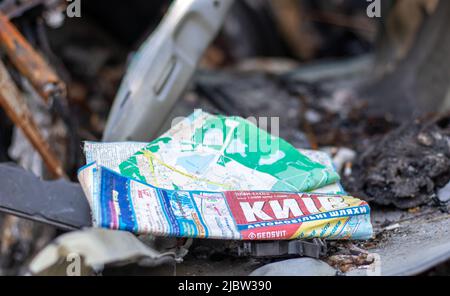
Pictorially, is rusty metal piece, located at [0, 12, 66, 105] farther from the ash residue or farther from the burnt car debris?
the ash residue

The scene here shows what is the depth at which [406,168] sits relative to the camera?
2043 millimetres

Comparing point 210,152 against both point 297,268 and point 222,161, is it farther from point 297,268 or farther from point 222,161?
point 297,268

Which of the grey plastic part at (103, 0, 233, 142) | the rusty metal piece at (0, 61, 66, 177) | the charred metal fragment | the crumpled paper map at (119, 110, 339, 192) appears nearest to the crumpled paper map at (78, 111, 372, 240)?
the crumpled paper map at (119, 110, 339, 192)

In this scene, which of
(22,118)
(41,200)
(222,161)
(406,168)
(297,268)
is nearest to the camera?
(297,268)

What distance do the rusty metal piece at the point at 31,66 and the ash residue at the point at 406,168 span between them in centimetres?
123

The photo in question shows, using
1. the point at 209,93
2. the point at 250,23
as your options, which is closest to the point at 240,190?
the point at 209,93

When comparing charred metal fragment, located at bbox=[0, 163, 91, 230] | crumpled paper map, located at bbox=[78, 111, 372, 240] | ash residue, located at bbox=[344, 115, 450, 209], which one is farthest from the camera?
ash residue, located at bbox=[344, 115, 450, 209]

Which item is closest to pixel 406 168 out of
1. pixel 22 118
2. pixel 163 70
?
pixel 163 70

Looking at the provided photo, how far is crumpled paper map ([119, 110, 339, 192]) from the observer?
1800 millimetres

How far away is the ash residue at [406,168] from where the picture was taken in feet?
6.55

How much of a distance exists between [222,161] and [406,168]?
64 centimetres

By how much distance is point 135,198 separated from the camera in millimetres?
1606

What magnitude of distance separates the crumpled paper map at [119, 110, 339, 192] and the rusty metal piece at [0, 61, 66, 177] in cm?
73
